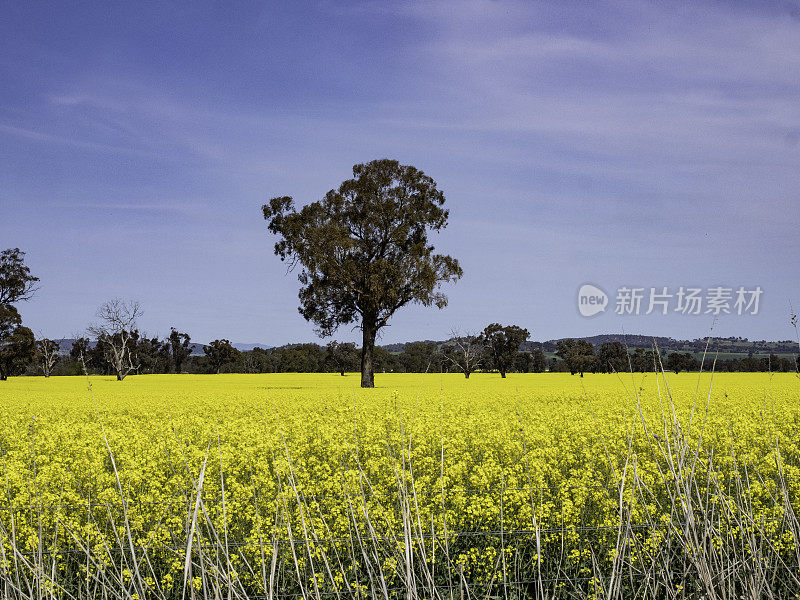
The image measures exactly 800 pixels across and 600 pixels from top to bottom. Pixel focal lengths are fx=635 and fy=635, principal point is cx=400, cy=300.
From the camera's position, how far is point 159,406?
19.4 m

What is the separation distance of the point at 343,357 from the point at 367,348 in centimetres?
4074

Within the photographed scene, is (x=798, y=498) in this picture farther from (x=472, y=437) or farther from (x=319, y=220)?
(x=319, y=220)

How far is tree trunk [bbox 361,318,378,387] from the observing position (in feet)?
121

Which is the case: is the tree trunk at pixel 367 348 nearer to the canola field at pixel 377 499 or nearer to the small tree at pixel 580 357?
the canola field at pixel 377 499

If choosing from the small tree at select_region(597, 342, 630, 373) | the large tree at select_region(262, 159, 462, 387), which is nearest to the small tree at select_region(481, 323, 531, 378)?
the small tree at select_region(597, 342, 630, 373)

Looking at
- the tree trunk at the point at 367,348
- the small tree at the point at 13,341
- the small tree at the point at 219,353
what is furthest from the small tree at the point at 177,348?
the tree trunk at the point at 367,348

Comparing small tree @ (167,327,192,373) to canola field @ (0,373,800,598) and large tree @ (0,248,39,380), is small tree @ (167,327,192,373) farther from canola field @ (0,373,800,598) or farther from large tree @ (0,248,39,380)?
canola field @ (0,373,800,598)

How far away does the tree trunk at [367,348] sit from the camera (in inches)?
1449

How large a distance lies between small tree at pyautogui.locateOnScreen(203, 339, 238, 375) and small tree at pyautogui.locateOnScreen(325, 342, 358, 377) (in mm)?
18063

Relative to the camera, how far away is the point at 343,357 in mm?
77125

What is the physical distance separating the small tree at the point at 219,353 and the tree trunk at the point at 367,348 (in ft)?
212

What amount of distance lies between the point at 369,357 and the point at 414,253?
6.65 meters

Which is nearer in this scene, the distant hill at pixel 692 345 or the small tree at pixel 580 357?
the distant hill at pixel 692 345

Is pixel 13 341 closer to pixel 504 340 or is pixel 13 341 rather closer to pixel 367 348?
pixel 367 348
